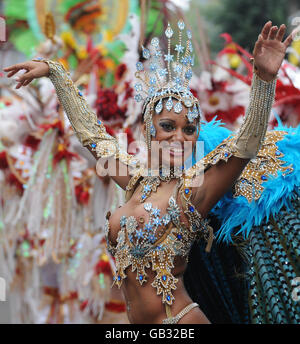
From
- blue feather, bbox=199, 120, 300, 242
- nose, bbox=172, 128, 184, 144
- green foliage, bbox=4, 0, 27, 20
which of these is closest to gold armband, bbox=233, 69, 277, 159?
nose, bbox=172, 128, 184, 144

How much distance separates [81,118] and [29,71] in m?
0.33

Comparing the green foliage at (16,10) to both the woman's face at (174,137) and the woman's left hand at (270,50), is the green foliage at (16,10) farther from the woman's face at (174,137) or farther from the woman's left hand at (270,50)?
the woman's left hand at (270,50)

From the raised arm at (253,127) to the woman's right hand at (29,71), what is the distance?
89 centimetres

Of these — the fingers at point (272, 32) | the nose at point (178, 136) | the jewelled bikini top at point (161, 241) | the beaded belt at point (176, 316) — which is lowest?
the beaded belt at point (176, 316)

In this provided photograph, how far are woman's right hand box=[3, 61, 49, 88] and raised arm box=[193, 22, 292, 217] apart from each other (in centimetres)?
89

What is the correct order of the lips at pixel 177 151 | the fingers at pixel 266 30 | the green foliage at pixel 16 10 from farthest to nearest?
1. the green foliage at pixel 16 10
2. the lips at pixel 177 151
3. the fingers at pixel 266 30

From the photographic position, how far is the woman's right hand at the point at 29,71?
98.3 inches

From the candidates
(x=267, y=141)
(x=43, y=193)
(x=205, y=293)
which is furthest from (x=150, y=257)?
(x=43, y=193)

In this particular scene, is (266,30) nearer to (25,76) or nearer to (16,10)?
(25,76)

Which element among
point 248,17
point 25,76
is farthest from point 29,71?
point 248,17

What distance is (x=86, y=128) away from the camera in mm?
2682

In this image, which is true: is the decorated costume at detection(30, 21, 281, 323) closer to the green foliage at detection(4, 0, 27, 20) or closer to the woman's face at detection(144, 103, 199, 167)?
the woman's face at detection(144, 103, 199, 167)

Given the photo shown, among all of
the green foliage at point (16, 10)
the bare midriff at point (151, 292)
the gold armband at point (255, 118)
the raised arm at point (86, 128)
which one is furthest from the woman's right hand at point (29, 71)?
the green foliage at point (16, 10)

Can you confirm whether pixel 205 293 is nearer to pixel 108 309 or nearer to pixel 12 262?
pixel 108 309
